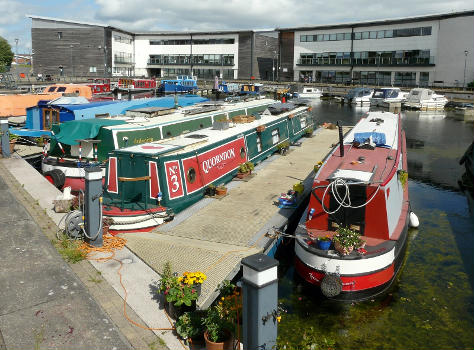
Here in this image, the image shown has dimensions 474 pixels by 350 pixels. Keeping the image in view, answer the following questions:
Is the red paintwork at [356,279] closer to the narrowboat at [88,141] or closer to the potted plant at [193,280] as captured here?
the potted plant at [193,280]

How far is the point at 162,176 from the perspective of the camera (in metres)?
15.2

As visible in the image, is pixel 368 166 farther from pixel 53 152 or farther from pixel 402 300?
pixel 53 152

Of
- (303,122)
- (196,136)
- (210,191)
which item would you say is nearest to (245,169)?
(196,136)

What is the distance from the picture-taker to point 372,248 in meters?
12.2

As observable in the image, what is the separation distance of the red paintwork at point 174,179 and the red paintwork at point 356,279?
18.4 feet

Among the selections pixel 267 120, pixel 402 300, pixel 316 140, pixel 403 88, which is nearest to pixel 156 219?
pixel 402 300

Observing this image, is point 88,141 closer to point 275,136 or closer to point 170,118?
point 170,118

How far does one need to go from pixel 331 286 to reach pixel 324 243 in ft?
3.92

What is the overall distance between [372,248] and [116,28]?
323 ft

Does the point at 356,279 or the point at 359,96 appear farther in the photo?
the point at 359,96

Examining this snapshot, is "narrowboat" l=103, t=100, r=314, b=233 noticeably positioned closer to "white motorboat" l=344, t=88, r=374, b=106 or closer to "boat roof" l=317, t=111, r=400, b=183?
"boat roof" l=317, t=111, r=400, b=183

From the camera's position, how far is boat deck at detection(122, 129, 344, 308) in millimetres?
11523

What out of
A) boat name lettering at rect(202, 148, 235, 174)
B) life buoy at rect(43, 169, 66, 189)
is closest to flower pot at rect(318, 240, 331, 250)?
boat name lettering at rect(202, 148, 235, 174)

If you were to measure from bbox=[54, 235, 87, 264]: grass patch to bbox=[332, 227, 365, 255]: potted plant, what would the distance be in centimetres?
674
